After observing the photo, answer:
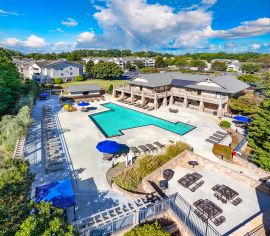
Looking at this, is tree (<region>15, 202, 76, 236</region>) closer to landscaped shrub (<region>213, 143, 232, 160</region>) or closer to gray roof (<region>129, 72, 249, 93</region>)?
landscaped shrub (<region>213, 143, 232, 160</region>)

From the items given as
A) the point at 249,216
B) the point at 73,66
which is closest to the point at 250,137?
the point at 249,216

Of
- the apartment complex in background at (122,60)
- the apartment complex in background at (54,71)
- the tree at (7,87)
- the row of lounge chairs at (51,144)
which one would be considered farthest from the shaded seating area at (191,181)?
the apartment complex in background at (122,60)

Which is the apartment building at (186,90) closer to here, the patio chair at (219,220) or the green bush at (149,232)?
the patio chair at (219,220)

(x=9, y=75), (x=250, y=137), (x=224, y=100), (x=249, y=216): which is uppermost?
(x=9, y=75)

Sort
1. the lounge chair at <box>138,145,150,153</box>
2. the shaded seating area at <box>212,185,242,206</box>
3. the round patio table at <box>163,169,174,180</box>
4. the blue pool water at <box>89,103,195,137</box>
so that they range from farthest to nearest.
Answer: the blue pool water at <box>89,103,195,137</box> → the lounge chair at <box>138,145,150,153</box> → the round patio table at <box>163,169,174,180</box> → the shaded seating area at <box>212,185,242,206</box>

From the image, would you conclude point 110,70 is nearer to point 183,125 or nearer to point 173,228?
point 183,125

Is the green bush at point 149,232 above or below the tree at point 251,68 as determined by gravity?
below

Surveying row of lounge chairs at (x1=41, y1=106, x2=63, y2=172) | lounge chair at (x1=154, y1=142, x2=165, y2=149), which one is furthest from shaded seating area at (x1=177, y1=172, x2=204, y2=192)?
row of lounge chairs at (x1=41, y1=106, x2=63, y2=172)
